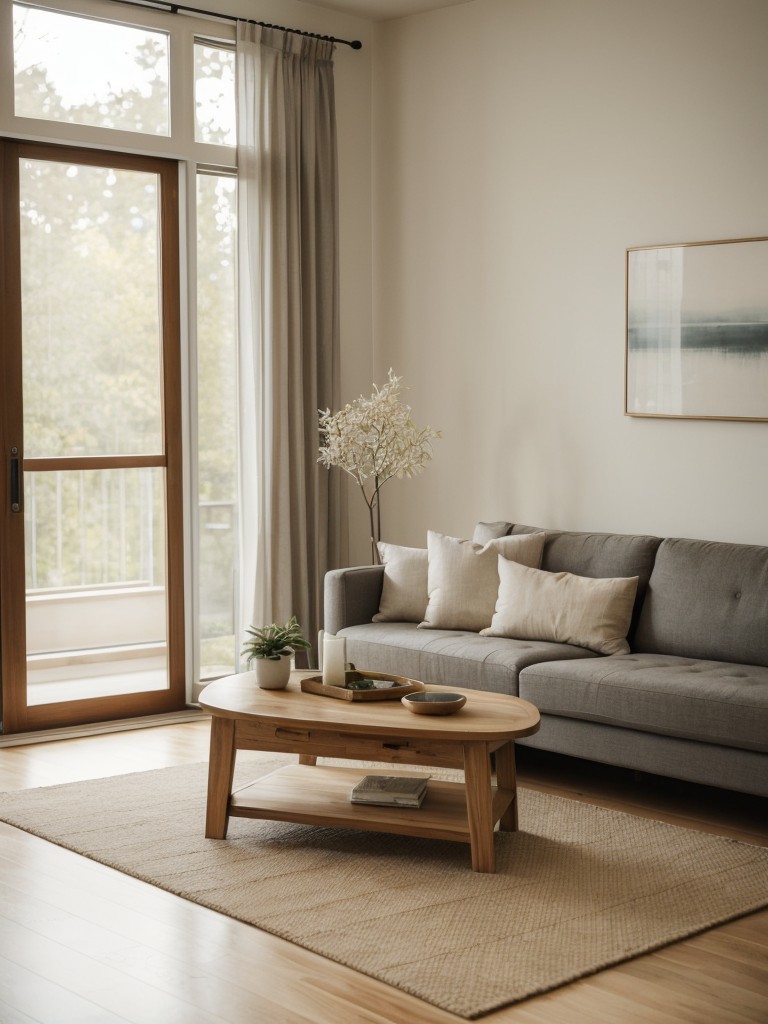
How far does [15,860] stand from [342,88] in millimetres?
4212

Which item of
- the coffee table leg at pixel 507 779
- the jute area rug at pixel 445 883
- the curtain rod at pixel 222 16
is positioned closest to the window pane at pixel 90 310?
the curtain rod at pixel 222 16

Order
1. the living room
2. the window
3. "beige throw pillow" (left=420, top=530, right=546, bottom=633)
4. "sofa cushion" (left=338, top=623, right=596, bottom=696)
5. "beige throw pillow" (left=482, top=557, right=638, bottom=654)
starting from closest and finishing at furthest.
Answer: "sofa cushion" (left=338, top=623, right=596, bottom=696) → "beige throw pillow" (left=482, top=557, right=638, bottom=654) → the living room → "beige throw pillow" (left=420, top=530, right=546, bottom=633) → the window

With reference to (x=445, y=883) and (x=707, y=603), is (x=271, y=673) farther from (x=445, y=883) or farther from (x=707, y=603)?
(x=707, y=603)

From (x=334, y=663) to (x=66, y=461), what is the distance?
200cm

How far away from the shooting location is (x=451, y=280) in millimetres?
6246

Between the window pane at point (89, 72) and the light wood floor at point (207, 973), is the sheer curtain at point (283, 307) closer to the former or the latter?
the window pane at point (89, 72)

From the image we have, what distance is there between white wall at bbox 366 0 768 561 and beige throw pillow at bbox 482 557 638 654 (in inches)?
22.1

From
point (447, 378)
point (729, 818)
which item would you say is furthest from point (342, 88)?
point (729, 818)

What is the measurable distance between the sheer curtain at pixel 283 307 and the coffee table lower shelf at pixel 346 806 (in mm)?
1922

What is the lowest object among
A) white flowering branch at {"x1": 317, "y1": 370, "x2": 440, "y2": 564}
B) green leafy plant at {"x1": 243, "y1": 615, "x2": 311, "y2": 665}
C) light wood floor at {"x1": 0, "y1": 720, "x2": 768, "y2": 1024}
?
light wood floor at {"x1": 0, "y1": 720, "x2": 768, "y2": 1024}

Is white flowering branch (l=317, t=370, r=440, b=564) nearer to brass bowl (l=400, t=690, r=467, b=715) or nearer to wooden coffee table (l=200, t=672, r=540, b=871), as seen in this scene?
wooden coffee table (l=200, t=672, r=540, b=871)

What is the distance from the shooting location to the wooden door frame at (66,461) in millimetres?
5352

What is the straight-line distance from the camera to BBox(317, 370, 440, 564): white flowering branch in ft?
Answer: 18.9

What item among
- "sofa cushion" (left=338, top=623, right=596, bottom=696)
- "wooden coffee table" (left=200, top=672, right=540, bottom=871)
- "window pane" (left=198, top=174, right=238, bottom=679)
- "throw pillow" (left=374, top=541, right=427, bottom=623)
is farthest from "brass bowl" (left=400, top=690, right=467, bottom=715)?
"window pane" (left=198, top=174, right=238, bottom=679)
